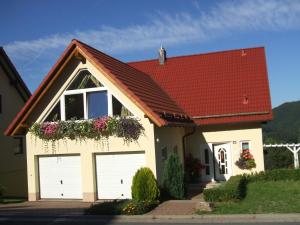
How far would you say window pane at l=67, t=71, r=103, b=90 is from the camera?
18891mm

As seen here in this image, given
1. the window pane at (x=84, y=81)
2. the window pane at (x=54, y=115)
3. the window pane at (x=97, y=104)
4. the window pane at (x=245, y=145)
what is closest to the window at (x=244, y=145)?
the window pane at (x=245, y=145)

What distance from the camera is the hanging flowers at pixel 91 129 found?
58.7 ft

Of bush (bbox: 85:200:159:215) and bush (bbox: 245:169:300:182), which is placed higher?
bush (bbox: 245:169:300:182)

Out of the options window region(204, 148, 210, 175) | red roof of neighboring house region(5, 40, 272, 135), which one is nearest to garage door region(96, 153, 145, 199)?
red roof of neighboring house region(5, 40, 272, 135)

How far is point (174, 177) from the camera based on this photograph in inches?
679

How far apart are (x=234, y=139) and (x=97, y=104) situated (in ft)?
25.2

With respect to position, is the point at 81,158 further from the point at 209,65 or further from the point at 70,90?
the point at 209,65

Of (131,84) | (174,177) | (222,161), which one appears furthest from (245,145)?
(131,84)

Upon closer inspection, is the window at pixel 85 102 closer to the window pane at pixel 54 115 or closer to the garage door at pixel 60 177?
the window pane at pixel 54 115

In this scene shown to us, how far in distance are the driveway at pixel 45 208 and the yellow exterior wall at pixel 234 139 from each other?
299 inches

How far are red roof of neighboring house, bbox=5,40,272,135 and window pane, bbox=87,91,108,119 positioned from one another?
105 centimetres

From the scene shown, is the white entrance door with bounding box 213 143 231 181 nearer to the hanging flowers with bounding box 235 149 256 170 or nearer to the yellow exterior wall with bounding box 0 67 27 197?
the hanging flowers with bounding box 235 149 256 170

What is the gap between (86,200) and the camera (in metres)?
18.5

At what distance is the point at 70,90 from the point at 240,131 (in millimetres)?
8776
